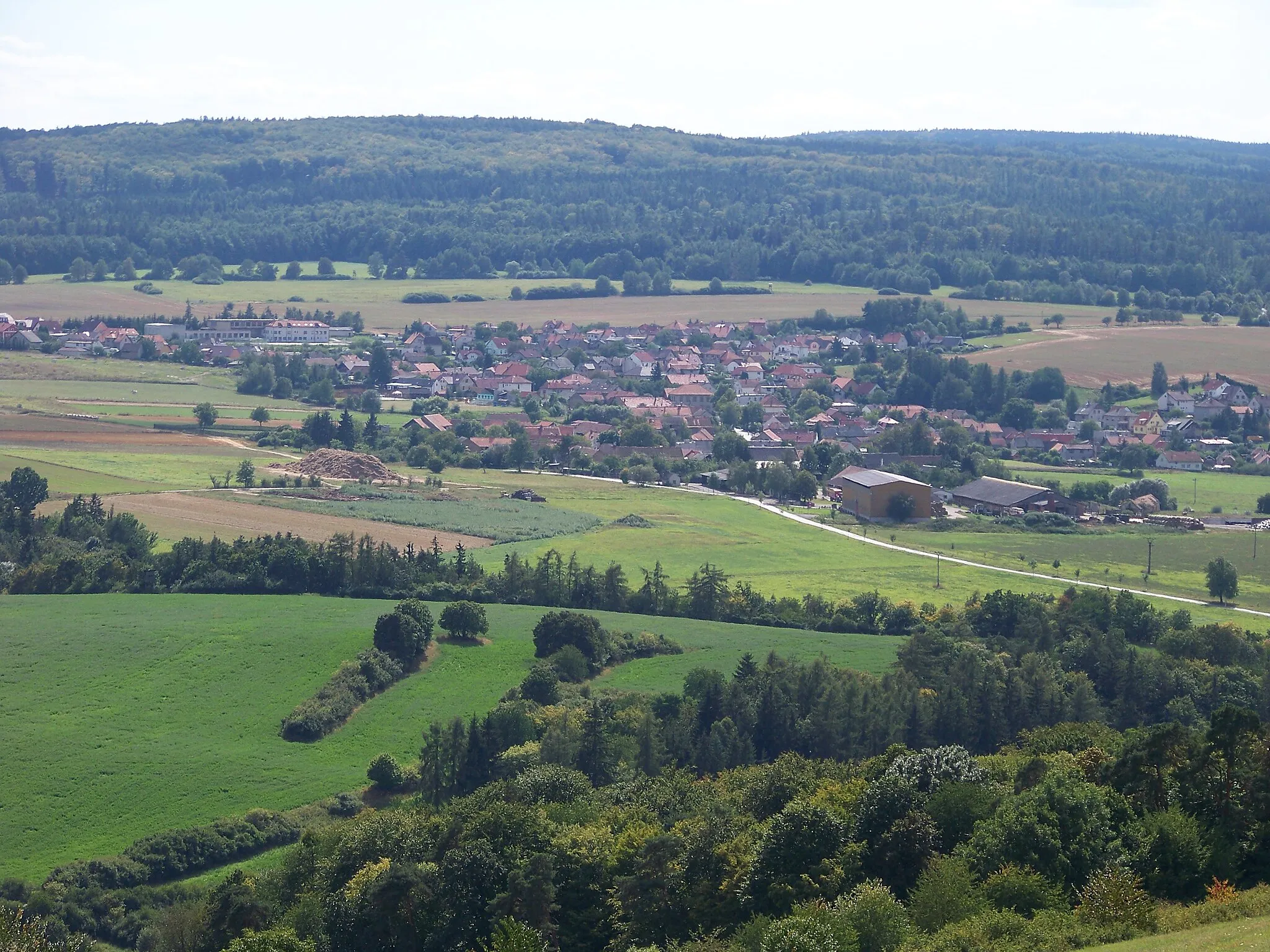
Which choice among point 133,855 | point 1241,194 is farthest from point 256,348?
point 1241,194

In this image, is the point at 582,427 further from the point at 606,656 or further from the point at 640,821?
the point at 640,821

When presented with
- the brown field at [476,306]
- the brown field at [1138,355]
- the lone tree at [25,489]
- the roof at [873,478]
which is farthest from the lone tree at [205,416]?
the brown field at [1138,355]

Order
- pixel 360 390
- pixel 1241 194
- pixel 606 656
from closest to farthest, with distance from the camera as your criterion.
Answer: pixel 606 656 → pixel 360 390 → pixel 1241 194

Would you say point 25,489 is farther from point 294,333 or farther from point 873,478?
point 294,333

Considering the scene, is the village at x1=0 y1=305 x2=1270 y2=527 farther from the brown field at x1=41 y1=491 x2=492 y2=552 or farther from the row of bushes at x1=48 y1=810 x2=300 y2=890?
the row of bushes at x1=48 y1=810 x2=300 y2=890

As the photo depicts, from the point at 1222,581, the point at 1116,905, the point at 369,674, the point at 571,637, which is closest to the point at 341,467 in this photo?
the point at 571,637

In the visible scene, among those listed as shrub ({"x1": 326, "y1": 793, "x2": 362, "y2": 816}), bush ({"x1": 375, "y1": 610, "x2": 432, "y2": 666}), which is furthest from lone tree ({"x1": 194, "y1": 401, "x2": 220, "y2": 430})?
shrub ({"x1": 326, "y1": 793, "x2": 362, "y2": 816})
